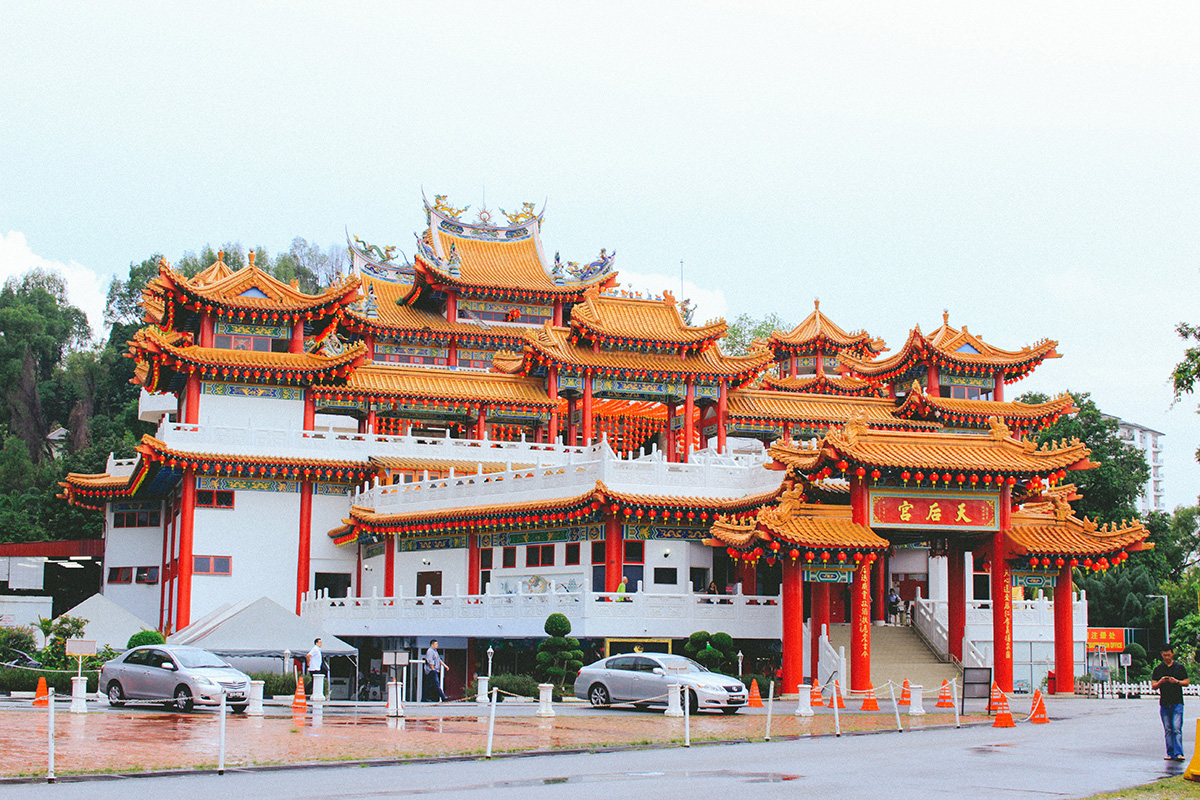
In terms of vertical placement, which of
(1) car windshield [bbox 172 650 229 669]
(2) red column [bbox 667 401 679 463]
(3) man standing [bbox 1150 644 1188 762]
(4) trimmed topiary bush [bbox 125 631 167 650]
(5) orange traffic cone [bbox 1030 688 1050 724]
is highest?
(2) red column [bbox 667 401 679 463]

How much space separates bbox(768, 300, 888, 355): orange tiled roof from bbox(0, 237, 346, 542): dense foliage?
36254 millimetres

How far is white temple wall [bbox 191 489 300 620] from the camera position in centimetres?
4609

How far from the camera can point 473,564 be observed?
4300 cm

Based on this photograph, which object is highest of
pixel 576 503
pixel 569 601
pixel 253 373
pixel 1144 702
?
pixel 253 373

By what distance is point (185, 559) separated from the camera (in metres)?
45.4

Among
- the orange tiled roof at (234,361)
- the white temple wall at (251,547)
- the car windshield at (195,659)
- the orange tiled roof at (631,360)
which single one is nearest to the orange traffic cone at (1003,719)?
the car windshield at (195,659)

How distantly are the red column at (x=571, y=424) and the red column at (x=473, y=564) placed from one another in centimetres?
996

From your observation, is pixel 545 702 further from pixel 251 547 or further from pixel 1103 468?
pixel 1103 468

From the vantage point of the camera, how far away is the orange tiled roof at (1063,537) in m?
34.8

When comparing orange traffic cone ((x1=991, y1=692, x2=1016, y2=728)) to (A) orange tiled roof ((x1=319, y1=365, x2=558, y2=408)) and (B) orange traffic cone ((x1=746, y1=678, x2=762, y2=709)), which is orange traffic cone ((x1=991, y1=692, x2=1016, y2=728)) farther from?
(A) orange tiled roof ((x1=319, y1=365, x2=558, y2=408))

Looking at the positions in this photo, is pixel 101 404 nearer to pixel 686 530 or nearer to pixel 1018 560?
pixel 686 530

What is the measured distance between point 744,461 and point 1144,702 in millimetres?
14129

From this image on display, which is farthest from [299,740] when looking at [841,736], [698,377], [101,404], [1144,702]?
[101,404]

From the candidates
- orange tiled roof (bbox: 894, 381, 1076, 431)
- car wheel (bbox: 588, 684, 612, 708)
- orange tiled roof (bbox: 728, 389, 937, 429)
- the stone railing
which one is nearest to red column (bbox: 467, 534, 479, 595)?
the stone railing
